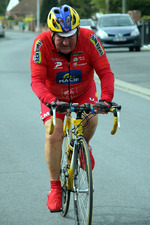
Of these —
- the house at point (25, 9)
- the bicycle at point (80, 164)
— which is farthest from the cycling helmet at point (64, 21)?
the house at point (25, 9)

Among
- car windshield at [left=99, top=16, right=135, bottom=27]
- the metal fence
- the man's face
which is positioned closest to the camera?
the man's face

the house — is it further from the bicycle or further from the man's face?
the bicycle

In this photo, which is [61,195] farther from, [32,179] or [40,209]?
[32,179]

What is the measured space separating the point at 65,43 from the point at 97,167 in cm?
243

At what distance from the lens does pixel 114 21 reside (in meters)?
27.2

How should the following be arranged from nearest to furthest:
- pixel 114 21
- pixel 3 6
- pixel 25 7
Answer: pixel 114 21, pixel 25 7, pixel 3 6

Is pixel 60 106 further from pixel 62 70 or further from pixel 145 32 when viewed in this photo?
pixel 145 32

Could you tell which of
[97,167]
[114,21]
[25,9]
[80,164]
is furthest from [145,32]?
[25,9]

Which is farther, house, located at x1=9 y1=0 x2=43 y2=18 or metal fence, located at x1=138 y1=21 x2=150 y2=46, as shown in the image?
house, located at x1=9 y1=0 x2=43 y2=18

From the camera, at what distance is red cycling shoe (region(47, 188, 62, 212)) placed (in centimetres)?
484

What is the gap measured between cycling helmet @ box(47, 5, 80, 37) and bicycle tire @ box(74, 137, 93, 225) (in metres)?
0.83

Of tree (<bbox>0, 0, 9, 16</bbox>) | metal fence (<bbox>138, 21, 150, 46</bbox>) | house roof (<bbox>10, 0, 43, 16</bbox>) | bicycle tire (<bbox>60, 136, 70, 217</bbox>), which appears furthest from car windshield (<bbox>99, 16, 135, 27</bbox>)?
tree (<bbox>0, 0, 9, 16</bbox>)

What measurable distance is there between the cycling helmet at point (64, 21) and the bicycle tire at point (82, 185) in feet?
2.74

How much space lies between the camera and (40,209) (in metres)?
5.09
